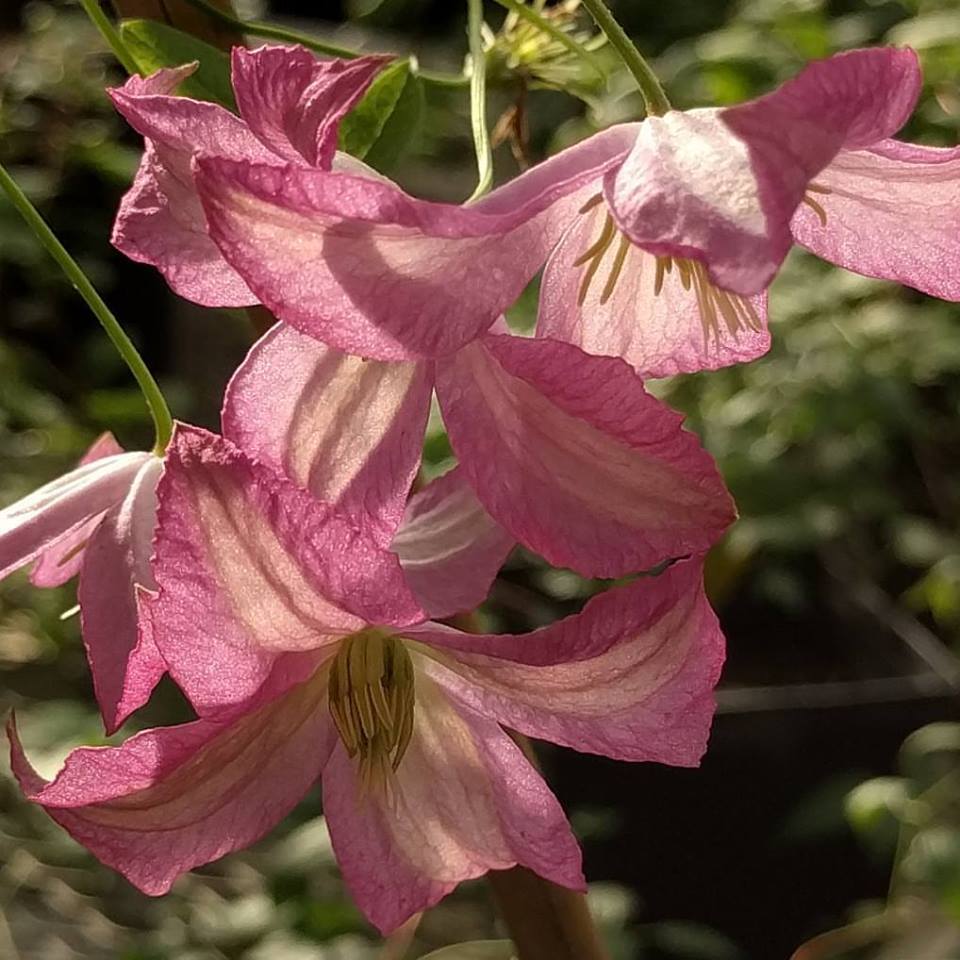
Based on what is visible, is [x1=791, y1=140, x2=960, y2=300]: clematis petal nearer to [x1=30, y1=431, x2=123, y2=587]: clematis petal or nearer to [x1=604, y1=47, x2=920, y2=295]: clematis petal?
[x1=604, y1=47, x2=920, y2=295]: clematis petal

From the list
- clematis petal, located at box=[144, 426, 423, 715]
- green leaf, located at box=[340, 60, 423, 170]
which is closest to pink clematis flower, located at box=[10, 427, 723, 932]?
clematis petal, located at box=[144, 426, 423, 715]

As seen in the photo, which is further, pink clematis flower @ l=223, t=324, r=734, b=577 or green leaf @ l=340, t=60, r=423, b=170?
green leaf @ l=340, t=60, r=423, b=170

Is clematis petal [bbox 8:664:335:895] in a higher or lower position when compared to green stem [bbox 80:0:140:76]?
lower

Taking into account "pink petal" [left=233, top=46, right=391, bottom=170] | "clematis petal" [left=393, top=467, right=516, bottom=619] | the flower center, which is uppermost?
"pink petal" [left=233, top=46, right=391, bottom=170]

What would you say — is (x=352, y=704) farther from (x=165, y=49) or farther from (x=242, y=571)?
(x=165, y=49)

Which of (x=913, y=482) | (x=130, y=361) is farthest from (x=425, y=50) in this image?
(x=130, y=361)

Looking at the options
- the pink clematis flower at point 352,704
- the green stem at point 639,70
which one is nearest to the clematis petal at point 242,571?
the pink clematis flower at point 352,704

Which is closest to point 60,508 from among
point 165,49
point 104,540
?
point 104,540
